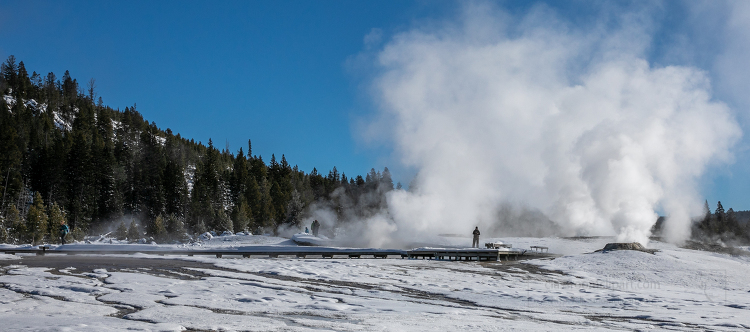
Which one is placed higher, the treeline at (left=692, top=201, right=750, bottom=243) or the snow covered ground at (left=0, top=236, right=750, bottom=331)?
the treeline at (left=692, top=201, right=750, bottom=243)

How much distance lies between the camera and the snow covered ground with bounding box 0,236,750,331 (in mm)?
8359

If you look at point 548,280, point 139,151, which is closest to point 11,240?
point 548,280

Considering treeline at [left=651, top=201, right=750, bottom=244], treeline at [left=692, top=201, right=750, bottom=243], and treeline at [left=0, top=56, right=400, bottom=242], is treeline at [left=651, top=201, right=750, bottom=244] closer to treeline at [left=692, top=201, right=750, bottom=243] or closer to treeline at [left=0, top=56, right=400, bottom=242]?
treeline at [left=692, top=201, right=750, bottom=243]

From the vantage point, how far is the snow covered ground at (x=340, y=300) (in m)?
8.36

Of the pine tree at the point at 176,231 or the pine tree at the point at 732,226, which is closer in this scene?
the pine tree at the point at 176,231

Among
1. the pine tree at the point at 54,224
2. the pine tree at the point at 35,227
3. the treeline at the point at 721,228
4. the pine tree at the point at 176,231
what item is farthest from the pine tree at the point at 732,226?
the pine tree at the point at 35,227

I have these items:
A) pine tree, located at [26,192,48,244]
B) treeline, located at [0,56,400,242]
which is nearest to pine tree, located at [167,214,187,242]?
treeline, located at [0,56,400,242]

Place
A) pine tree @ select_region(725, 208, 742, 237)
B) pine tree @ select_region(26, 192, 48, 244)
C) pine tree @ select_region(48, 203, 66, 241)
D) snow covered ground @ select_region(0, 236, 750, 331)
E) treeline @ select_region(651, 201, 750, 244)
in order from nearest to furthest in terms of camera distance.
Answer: snow covered ground @ select_region(0, 236, 750, 331) < pine tree @ select_region(26, 192, 48, 244) < pine tree @ select_region(48, 203, 66, 241) < treeline @ select_region(651, 201, 750, 244) < pine tree @ select_region(725, 208, 742, 237)

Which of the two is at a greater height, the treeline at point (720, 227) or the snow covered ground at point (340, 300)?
the treeline at point (720, 227)

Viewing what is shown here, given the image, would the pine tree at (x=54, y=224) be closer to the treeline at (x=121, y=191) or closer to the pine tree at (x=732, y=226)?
the treeline at (x=121, y=191)

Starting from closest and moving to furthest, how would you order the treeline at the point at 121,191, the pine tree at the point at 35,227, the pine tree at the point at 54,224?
the pine tree at the point at 35,227
the pine tree at the point at 54,224
the treeline at the point at 121,191

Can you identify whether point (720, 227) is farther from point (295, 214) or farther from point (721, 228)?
point (295, 214)

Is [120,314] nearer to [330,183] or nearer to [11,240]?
[11,240]

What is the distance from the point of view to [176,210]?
256 ft
